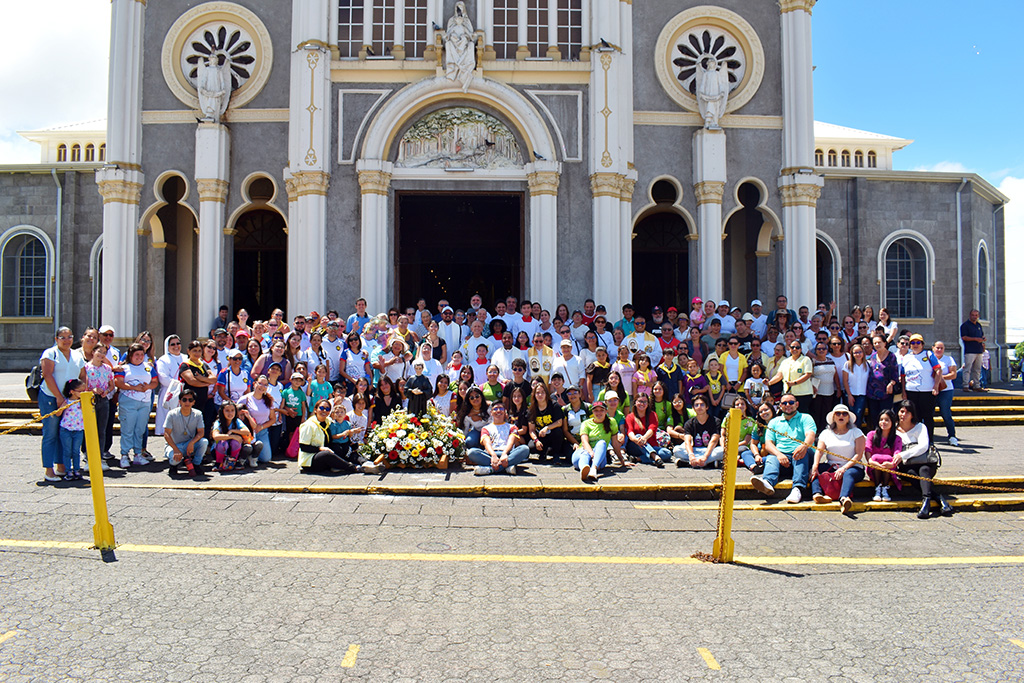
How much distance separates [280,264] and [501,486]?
14.6 meters

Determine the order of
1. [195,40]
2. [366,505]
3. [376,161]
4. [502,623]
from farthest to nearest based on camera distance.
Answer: [195,40], [376,161], [366,505], [502,623]

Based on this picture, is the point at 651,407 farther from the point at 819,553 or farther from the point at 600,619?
the point at 600,619

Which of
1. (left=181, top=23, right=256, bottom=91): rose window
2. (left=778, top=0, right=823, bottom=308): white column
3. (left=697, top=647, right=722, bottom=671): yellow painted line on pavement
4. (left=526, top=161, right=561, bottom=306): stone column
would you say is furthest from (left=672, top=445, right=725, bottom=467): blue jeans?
(left=181, top=23, right=256, bottom=91): rose window

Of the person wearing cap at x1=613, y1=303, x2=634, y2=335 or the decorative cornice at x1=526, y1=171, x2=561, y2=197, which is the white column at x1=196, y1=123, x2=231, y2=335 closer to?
the decorative cornice at x1=526, y1=171, x2=561, y2=197

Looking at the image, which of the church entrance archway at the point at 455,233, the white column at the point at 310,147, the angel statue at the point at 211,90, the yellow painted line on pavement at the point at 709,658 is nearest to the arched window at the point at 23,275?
the angel statue at the point at 211,90

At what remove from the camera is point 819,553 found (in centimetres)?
623

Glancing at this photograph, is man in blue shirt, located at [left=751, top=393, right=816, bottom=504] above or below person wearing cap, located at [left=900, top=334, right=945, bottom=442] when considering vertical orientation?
below

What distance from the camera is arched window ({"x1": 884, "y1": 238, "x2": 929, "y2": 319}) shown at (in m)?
21.8

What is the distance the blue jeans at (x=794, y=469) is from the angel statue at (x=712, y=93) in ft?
31.2

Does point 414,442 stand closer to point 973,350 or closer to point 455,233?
point 455,233

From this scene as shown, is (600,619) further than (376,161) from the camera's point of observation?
No

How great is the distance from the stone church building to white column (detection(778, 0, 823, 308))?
0.05 metres

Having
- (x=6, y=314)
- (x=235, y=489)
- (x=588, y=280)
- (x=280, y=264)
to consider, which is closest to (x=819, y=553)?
(x=235, y=489)

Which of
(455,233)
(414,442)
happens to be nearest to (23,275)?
(455,233)
